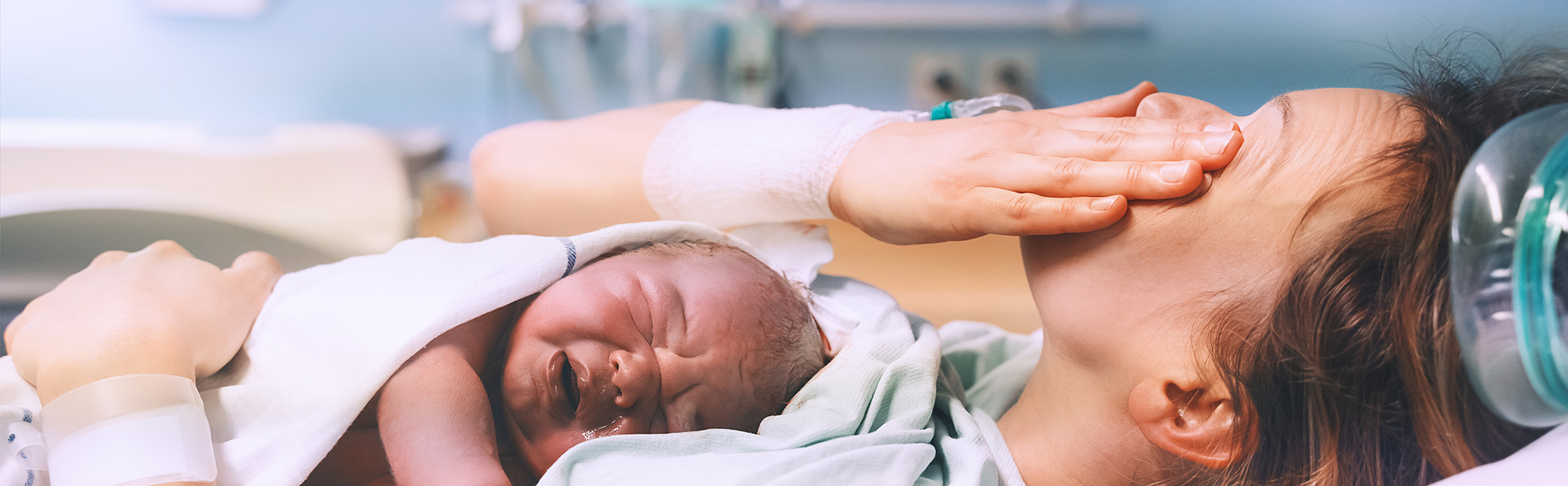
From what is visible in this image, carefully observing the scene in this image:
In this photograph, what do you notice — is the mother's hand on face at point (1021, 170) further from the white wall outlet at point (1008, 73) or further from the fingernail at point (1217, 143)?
the white wall outlet at point (1008, 73)

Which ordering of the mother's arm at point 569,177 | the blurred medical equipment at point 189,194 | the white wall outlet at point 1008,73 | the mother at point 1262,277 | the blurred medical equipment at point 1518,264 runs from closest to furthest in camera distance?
the blurred medical equipment at point 1518,264 → the mother at point 1262,277 → the blurred medical equipment at point 189,194 → the mother's arm at point 569,177 → the white wall outlet at point 1008,73

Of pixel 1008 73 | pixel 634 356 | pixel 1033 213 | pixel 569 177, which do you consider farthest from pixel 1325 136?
pixel 1008 73

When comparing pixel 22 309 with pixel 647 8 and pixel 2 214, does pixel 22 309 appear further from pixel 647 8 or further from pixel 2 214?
pixel 647 8

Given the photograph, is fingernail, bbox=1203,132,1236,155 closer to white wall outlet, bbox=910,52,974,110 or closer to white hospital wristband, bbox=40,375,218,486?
white hospital wristband, bbox=40,375,218,486

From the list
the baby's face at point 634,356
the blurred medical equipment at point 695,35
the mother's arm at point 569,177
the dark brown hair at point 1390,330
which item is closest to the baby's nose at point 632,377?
the baby's face at point 634,356

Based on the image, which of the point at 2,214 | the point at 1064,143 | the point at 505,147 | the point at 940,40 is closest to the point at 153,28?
the point at 2,214

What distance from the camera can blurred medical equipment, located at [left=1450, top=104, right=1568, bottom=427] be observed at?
0.36 meters

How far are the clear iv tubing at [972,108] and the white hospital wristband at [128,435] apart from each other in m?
0.56

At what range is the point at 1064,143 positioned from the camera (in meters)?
0.56

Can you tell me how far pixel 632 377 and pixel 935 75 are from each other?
37.3 inches

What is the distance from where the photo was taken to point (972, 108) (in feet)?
2.43

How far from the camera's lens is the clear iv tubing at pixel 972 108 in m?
0.72

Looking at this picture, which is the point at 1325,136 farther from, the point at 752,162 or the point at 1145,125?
the point at 752,162

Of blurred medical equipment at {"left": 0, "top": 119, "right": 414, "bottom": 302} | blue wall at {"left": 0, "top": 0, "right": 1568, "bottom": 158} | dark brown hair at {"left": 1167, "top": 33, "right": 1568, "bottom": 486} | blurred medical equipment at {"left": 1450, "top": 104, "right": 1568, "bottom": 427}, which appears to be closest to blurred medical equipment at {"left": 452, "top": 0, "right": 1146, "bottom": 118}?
blue wall at {"left": 0, "top": 0, "right": 1568, "bottom": 158}
